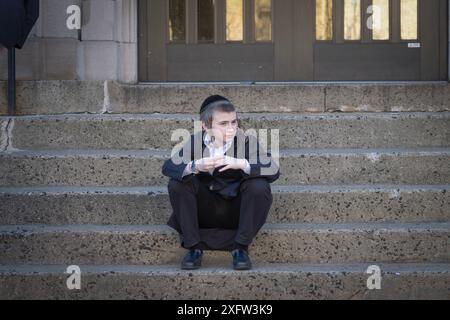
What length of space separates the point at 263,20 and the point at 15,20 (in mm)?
2241

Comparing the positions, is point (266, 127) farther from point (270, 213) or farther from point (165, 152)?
point (270, 213)

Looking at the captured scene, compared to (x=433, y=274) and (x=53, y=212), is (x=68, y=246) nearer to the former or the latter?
(x=53, y=212)

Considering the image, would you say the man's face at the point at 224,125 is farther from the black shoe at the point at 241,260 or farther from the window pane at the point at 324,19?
the window pane at the point at 324,19

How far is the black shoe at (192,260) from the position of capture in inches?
171

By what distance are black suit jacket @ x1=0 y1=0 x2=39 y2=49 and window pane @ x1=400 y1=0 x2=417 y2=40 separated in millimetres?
3085

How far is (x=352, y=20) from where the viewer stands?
6527 millimetres

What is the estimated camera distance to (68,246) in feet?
15.2

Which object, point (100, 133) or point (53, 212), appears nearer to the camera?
point (53, 212)

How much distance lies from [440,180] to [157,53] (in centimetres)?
274

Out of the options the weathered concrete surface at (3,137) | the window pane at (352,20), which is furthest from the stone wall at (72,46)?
the window pane at (352,20)

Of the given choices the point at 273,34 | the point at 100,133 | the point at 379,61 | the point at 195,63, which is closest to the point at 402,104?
the point at 379,61

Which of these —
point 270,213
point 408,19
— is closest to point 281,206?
point 270,213

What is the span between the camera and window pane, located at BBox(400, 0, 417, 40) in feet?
21.3

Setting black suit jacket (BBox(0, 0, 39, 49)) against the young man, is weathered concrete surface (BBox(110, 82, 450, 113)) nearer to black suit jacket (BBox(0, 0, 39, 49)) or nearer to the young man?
black suit jacket (BBox(0, 0, 39, 49))
